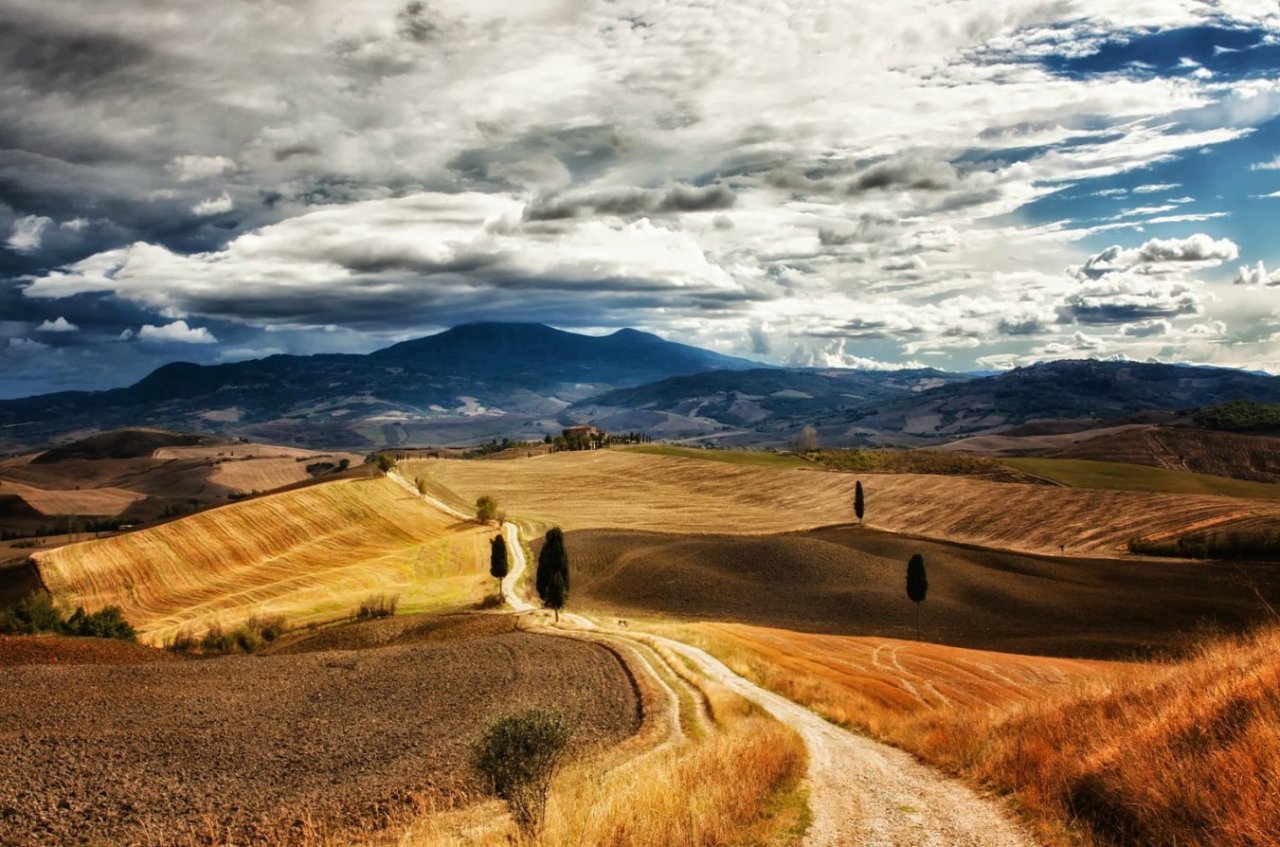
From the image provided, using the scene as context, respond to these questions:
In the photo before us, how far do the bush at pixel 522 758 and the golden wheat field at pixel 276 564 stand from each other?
158ft

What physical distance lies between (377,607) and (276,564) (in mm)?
18454

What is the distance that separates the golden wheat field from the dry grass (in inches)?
2073

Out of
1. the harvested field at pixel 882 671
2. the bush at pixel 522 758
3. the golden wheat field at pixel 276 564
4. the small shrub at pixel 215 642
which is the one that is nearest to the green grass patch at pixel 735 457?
the golden wheat field at pixel 276 564

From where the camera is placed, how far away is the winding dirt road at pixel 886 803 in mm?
12830

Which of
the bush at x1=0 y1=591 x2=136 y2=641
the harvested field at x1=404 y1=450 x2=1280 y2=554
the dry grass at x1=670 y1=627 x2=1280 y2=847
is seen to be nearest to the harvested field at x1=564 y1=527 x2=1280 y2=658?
the harvested field at x1=404 y1=450 x2=1280 y2=554

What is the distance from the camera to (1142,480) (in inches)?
5103

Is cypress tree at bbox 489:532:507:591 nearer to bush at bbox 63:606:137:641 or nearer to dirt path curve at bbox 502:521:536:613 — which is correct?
dirt path curve at bbox 502:521:536:613

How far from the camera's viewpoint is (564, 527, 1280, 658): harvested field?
5981 centimetres

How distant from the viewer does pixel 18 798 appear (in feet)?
52.5

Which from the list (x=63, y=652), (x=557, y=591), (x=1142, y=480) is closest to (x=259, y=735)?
(x=63, y=652)

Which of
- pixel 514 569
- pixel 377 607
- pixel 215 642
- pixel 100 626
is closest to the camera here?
pixel 100 626

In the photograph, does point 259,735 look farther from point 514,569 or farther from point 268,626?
point 514,569

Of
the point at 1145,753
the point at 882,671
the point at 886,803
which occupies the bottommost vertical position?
the point at 882,671

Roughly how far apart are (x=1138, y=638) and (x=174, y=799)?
202 ft
